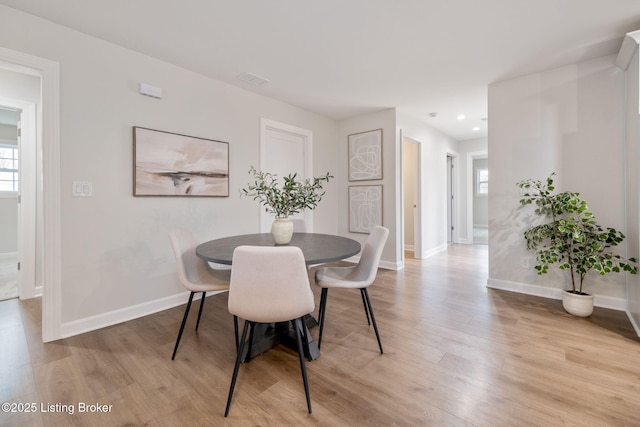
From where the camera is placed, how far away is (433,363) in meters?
1.77

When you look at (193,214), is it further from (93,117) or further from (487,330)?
(487,330)

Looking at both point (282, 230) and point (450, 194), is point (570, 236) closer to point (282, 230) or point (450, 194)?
point (282, 230)

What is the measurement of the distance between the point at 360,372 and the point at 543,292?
253 cm

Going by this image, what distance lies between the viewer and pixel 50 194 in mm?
2064

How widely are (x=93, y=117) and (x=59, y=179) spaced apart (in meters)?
0.58

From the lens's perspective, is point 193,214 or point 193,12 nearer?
point 193,12

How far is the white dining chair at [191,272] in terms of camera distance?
5.99ft

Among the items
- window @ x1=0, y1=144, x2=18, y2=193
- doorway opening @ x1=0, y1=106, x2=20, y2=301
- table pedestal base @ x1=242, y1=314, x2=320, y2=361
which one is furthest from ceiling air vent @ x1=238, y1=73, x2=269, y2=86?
window @ x1=0, y1=144, x2=18, y2=193

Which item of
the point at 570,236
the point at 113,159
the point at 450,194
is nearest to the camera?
the point at 113,159

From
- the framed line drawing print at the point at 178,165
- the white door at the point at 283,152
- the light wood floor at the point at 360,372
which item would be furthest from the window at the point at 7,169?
the white door at the point at 283,152

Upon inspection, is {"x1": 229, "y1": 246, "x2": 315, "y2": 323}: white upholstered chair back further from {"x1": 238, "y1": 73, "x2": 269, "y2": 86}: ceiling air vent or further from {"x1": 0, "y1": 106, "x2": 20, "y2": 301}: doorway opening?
{"x1": 0, "y1": 106, "x2": 20, "y2": 301}: doorway opening

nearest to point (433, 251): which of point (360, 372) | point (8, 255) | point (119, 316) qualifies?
point (360, 372)

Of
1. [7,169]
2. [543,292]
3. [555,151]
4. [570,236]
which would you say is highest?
[7,169]

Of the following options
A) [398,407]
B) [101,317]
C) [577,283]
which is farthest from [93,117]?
[577,283]
